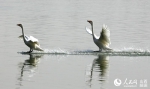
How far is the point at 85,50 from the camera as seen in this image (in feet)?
86.2

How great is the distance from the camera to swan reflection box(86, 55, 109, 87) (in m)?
18.8

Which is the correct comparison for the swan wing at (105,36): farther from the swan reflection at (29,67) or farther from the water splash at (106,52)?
the swan reflection at (29,67)

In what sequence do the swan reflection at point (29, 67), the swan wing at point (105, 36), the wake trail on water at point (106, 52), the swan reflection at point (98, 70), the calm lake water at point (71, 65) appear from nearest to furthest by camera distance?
1. the calm lake water at point (71, 65)
2. the swan reflection at point (98, 70)
3. the swan reflection at point (29, 67)
4. the wake trail on water at point (106, 52)
5. the swan wing at point (105, 36)

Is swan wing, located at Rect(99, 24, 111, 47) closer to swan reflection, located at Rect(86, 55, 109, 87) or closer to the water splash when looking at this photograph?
the water splash

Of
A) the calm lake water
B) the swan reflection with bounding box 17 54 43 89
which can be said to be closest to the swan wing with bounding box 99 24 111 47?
the calm lake water

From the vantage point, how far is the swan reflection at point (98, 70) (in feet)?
61.6

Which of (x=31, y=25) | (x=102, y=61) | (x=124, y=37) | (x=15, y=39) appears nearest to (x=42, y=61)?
(x=102, y=61)

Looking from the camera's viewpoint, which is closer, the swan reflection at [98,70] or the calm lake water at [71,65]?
the calm lake water at [71,65]

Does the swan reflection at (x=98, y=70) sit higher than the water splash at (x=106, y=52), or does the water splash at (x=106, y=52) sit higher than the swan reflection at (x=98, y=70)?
the water splash at (x=106, y=52)

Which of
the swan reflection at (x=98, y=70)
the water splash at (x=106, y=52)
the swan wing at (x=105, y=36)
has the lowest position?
the swan reflection at (x=98, y=70)

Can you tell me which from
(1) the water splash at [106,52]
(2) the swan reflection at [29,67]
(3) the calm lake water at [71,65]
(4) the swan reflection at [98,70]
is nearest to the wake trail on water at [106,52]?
(1) the water splash at [106,52]

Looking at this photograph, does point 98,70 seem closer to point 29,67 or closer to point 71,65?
point 71,65

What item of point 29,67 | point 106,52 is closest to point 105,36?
point 106,52

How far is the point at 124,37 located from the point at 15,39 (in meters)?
6.25
